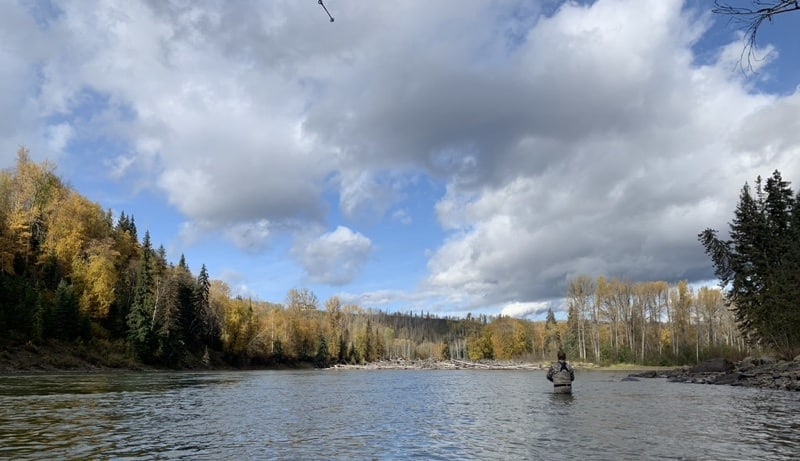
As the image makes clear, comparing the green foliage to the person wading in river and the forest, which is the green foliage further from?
the person wading in river

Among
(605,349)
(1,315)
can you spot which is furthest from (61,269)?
(605,349)

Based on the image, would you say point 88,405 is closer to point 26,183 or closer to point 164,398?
point 164,398

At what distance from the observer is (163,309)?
93.8 meters

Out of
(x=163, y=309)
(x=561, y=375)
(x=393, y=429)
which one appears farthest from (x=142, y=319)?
(x=393, y=429)

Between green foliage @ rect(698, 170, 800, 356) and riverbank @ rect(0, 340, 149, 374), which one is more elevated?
green foliage @ rect(698, 170, 800, 356)

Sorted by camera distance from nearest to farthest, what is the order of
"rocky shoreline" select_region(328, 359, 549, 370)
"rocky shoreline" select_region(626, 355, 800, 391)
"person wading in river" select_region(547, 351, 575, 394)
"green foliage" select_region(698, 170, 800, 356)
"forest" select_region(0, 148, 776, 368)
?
"person wading in river" select_region(547, 351, 575, 394)
"rocky shoreline" select_region(626, 355, 800, 391)
"green foliage" select_region(698, 170, 800, 356)
"forest" select_region(0, 148, 776, 368)
"rocky shoreline" select_region(328, 359, 549, 370)

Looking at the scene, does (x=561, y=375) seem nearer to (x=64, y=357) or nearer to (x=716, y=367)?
(x=716, y=367)

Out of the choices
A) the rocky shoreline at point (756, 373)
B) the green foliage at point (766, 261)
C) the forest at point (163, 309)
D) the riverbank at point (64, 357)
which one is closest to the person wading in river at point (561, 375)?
the rocky shoreline at point (756, 373)

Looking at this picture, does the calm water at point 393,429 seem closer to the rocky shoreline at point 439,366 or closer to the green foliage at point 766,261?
the green foliage at point 766,261

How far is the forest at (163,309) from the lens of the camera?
75.4 metres

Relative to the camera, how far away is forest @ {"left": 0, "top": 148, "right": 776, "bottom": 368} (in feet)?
247

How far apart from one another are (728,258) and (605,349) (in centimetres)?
6604

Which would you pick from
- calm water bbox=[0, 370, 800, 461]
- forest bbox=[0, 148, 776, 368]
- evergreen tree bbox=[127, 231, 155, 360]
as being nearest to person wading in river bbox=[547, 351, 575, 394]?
calm water bbox=[0, 370, 800, 461]

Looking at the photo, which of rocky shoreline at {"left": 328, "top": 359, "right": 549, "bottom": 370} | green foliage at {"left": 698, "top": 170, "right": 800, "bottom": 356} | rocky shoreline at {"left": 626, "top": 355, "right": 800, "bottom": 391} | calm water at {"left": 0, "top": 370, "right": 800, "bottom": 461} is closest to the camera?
calm water at {"left": 0, "top": 370, "right": 800, "bottom": 461}
